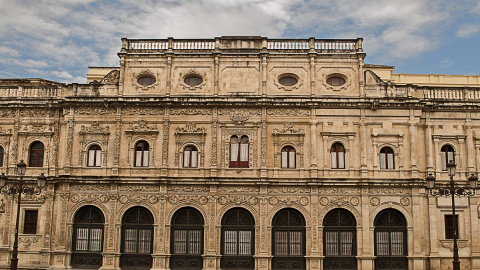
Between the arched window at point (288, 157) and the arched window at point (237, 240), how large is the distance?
11.6 ft

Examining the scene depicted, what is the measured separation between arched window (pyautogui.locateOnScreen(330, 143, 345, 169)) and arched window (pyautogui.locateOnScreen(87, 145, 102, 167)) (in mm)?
13559

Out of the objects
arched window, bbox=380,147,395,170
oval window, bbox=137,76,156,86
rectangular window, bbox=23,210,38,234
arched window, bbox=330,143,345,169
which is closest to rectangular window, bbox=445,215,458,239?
arched window, bbox=380,147,395,170

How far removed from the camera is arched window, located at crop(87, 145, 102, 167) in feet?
96.4

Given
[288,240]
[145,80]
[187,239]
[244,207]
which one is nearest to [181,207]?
[187,239]

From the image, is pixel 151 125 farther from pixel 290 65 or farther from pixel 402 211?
pixel 402 211

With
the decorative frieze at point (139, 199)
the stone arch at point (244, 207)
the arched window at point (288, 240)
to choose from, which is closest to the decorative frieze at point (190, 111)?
the decorative frieze at point (139, 199)

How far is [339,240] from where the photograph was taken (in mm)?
28047

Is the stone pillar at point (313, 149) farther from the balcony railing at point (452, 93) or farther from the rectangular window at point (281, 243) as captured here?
the balcony railing at point (452, 93)

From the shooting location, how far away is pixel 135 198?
28.5 meters

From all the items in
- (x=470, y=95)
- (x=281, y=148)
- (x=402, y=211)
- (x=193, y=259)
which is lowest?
(x=193, y=259)

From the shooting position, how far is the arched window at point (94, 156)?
29.4 m

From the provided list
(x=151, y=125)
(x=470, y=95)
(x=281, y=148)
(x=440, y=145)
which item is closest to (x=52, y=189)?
(x=151, y=125)

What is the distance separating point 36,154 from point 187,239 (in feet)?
34.7

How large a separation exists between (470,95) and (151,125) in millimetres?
18945
